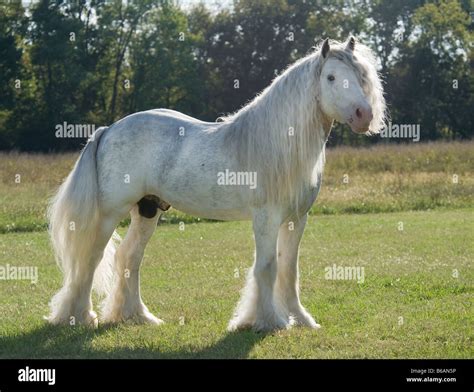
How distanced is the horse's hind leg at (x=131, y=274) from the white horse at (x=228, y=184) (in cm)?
1

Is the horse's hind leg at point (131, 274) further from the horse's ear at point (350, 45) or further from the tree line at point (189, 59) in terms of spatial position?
the tree line at point (189, 59)

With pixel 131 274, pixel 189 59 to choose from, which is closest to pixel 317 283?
pixel 131 274

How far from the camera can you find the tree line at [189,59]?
120 ft

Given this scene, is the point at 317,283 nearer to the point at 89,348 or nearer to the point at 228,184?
the point at 228,184

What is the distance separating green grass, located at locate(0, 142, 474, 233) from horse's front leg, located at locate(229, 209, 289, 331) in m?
8.75

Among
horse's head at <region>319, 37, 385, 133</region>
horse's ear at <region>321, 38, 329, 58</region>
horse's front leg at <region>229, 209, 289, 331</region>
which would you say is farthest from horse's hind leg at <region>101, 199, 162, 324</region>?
horse's ear at <region>321, 38, 329, 58</region>

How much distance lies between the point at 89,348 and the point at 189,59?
121 feet

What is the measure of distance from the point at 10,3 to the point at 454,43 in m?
25.5

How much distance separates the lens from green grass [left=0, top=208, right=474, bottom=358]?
6.10 metres

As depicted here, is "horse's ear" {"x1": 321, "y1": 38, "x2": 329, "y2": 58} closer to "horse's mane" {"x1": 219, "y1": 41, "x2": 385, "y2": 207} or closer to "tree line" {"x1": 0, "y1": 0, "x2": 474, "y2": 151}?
"horse's mane" {"x1": 219, "y1": 41, "x2": 385, "y2": 207}

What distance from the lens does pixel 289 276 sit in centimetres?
679

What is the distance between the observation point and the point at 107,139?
7.11 m
